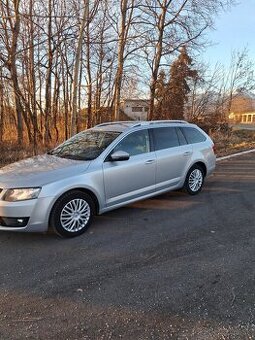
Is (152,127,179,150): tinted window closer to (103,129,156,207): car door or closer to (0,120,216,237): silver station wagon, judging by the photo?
(0,120,216,237): silver station wagon

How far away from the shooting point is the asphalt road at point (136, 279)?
2.75 m

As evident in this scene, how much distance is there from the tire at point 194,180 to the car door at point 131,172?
1.13 meters

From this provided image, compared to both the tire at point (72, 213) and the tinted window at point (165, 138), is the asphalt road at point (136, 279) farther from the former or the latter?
the tinted window at point (165, 138)

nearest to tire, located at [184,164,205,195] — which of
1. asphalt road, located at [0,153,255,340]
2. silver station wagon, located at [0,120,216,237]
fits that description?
silver station wagon, located at [0,120,216,237]

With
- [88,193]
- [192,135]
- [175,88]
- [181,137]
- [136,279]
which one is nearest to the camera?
[136,279]

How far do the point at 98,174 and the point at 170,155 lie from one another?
5.72 feet

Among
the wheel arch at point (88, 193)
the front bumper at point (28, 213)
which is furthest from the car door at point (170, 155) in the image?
the front bumper at point (28, 213)

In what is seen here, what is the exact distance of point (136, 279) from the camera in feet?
11.4

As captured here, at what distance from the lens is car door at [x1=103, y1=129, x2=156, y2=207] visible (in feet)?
16.8

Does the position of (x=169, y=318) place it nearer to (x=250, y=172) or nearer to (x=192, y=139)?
(x=192, y=139)

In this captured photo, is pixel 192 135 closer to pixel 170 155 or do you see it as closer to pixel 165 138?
pixel 165 138

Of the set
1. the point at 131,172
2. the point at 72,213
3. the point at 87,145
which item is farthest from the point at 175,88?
the point at 72,213

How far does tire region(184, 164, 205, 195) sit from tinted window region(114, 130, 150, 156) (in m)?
1.33

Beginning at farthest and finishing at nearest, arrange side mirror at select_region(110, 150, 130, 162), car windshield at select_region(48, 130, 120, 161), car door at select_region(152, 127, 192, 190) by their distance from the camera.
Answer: car door at select_region(152, 127, 192, 190) → car windshield at select_region(48, 130, 120, 161) → side mirror at select_region(110, 150, 130, 162)
